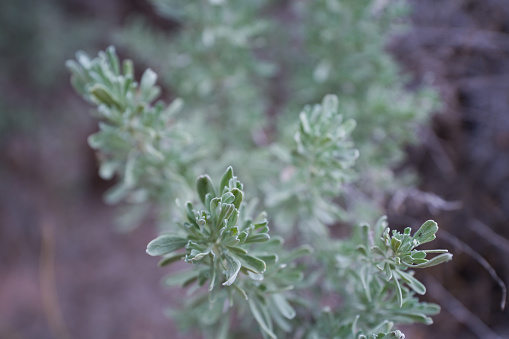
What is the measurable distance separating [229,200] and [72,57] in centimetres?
310

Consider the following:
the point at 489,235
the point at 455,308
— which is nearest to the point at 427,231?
the point at 489,235

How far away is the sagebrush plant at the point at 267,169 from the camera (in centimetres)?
118

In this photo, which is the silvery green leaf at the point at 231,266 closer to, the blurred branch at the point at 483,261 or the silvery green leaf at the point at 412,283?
the silvery green leaf at the point at 412,283

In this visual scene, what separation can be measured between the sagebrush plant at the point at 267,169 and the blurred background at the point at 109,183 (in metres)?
0.48

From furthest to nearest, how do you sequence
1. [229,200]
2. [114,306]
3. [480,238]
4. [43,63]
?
1. [114,306]
2. [43,63]
3. [480,238]
4. [229,200]

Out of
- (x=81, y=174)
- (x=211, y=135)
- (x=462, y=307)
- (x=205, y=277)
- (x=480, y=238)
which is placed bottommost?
(x=462, y=307)

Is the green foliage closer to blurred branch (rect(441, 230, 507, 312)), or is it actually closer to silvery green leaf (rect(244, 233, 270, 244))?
silvery green leaf (rect(244, 233, 270, 244))

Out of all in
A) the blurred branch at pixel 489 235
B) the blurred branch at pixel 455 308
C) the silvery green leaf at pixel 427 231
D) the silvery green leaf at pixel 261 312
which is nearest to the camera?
the silvery green leaf at pixel 427 231

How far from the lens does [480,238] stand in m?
2.46

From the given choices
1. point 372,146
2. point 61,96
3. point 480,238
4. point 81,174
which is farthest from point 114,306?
point 480,238

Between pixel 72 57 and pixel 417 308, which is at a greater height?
pixel 72 57

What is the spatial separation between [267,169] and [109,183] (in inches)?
110

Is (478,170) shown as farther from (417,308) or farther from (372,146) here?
(417,308)

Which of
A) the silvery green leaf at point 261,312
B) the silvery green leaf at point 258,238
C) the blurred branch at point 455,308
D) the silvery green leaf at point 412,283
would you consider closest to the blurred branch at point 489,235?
the blurred branch at point 455,308
